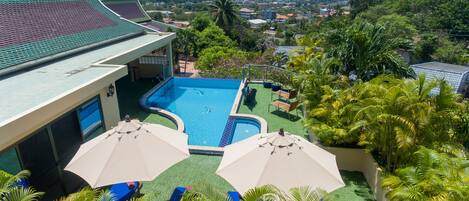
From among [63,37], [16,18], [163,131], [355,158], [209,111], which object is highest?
[16,18]

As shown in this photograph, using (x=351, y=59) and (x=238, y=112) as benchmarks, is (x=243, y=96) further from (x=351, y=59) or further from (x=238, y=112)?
(x=351, y=59)

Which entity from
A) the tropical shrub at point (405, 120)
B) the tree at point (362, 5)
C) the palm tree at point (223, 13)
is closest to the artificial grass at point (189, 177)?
the tropical shrub at point (405, 120)

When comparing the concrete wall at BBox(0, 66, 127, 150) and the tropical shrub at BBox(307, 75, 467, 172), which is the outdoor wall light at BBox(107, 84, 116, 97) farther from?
the tropical shrub at BBox(307, 75, 467, 172)

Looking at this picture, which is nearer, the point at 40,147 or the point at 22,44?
the point at 40,147

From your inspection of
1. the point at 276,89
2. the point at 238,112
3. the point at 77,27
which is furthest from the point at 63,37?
the point at 276,89

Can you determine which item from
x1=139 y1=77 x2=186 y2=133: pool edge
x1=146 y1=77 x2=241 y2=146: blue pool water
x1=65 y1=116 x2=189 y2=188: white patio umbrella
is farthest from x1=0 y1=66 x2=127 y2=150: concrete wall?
x1=146 y1=77 x2=241 y2=146: blue pool water

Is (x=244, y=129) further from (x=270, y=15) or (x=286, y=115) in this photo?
(x=270, y=15)
